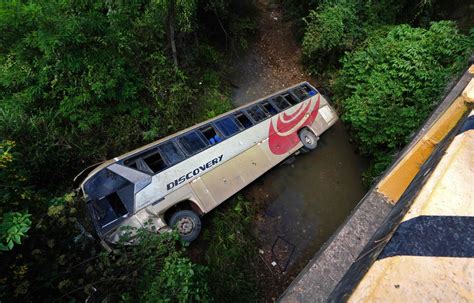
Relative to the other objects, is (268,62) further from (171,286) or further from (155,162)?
(171,286)

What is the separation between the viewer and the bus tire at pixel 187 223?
230 inches

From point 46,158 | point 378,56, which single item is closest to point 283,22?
point 378,56

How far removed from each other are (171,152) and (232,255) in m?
2.80

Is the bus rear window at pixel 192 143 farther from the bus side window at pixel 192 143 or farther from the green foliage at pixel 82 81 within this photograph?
the green foliage at pixel 82 81

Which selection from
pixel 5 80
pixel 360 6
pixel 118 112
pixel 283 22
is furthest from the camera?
pixel 283 22

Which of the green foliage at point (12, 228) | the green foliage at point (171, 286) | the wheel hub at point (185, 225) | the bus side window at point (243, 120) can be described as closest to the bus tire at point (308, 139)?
the bus side window at point (243, 120)

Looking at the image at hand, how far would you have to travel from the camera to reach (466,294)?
36.4 inches

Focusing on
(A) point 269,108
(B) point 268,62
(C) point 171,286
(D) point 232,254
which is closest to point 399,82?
(A) point 269,108

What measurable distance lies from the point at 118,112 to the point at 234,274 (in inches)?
210

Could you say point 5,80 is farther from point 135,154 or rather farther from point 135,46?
point 135,154

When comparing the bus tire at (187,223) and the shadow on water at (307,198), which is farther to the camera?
the shadow on water at (307,198)

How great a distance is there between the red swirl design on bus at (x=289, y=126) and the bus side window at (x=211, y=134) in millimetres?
1674

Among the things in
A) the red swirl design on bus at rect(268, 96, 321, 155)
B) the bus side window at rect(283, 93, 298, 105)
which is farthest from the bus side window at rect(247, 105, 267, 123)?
the bus side window at rect(283, 93, 298, 105)

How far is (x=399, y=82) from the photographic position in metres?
7.95
